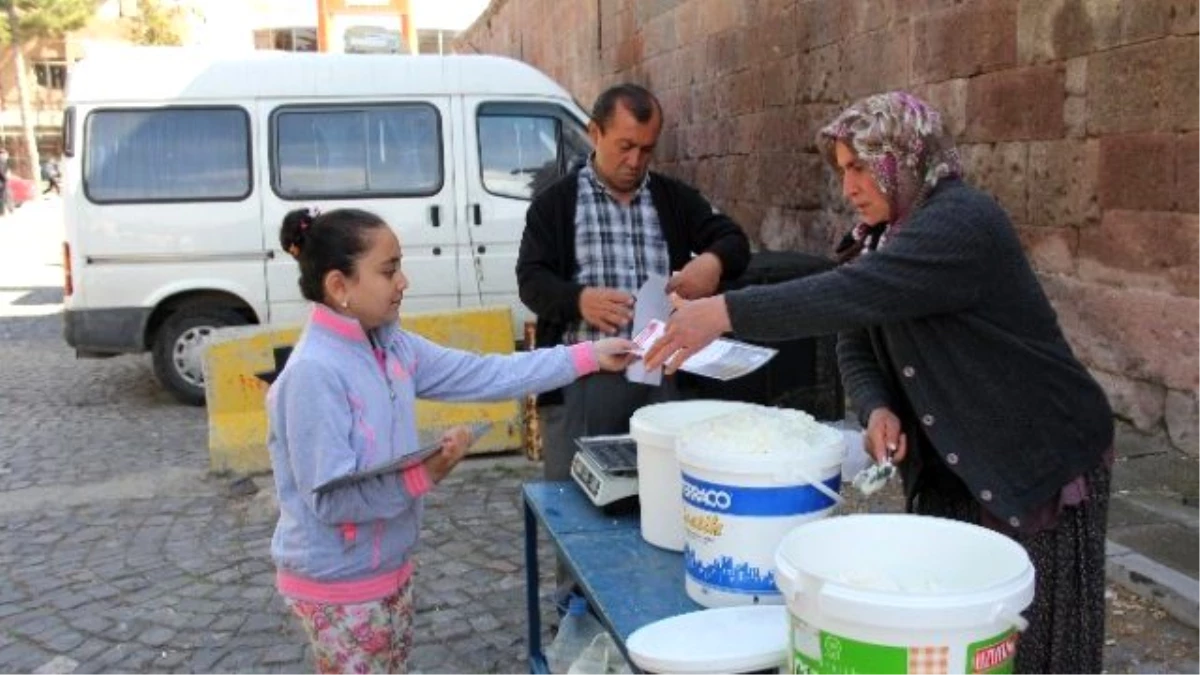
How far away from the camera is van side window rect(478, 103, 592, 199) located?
819 cm

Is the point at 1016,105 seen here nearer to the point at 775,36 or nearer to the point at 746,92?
the point at 775,36

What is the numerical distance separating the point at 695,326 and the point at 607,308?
3.28 ft

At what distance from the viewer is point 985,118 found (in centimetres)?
569

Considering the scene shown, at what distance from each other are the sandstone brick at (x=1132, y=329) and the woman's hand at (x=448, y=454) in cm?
341

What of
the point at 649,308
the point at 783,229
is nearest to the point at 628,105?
the point at 649,308

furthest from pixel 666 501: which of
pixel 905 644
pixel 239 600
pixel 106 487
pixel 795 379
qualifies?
pixel 106 487

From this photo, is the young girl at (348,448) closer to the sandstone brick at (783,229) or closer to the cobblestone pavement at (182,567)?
the cobblestone pavement at (182,567)

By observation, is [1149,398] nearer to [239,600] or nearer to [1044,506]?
[1044,506]

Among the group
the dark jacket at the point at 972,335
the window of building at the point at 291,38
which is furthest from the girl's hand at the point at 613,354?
the window of building at the point at 291,38

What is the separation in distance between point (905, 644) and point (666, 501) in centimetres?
101

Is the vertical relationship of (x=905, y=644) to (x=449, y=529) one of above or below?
above

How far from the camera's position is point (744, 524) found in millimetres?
2008

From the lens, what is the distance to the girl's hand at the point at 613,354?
291 cm

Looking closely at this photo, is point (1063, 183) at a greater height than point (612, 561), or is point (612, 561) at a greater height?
point (1063, 183)
